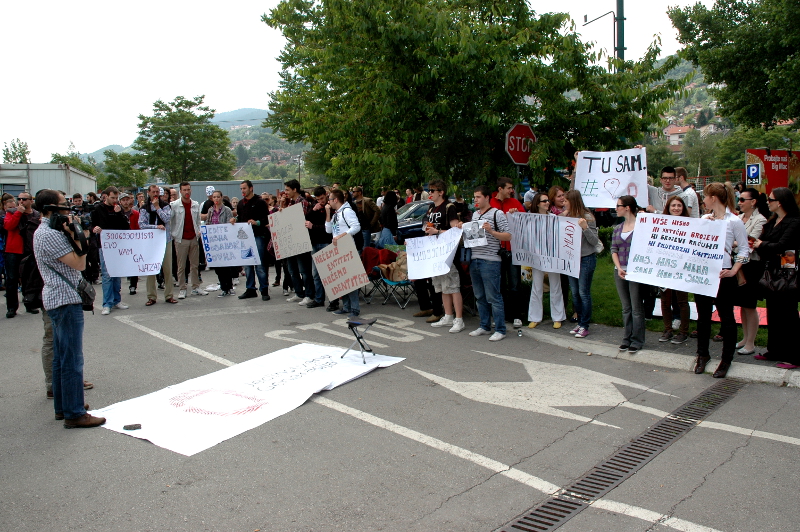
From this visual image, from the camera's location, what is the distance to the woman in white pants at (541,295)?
29.0 ft

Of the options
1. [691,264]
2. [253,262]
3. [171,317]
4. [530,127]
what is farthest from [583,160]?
[171,317]

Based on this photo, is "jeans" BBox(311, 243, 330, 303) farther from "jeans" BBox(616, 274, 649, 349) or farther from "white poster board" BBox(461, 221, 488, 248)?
"jeans" BBox(616, 274, 649, 349)

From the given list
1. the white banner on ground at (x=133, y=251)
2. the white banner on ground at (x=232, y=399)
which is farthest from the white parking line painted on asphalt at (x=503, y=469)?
the white banner on ground at (x=133, y=251)

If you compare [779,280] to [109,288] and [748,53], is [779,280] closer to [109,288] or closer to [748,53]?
[109,288]

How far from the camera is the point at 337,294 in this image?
10.1 m

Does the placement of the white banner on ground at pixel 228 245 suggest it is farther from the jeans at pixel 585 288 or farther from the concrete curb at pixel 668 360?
the jeans at pixel 585 288

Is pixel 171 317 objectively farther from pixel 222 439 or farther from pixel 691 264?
pixel 691 264

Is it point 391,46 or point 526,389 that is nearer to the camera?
point 526,389

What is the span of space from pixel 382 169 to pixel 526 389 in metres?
5.44

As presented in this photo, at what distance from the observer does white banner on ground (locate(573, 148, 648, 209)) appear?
28.9 feet

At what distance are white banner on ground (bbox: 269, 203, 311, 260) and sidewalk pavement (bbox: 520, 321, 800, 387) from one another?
4.23 metres

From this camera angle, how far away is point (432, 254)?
923 cm

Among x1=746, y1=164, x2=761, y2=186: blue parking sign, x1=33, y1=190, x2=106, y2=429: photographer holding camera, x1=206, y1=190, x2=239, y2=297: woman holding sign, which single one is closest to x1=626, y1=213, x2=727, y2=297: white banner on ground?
x1=33, y1=190, x2=106, y2=429: photographer holding camera

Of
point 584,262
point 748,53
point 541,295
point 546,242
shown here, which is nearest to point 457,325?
point 541,295
